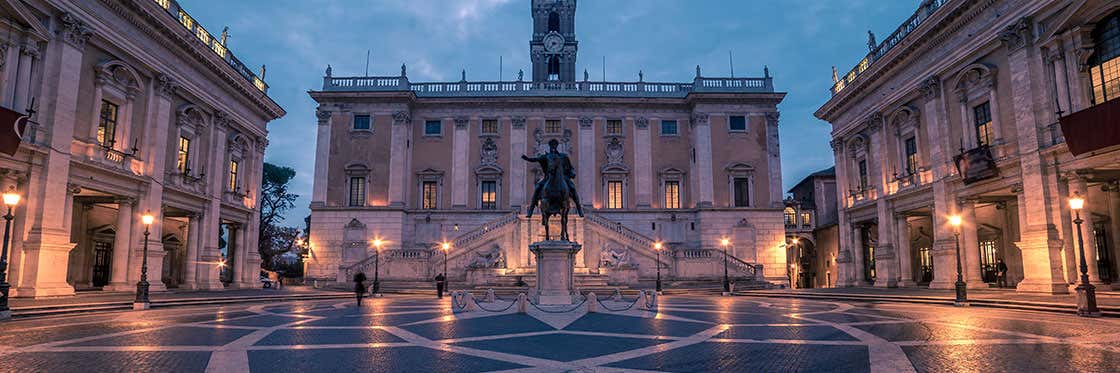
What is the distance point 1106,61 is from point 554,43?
1813 inches

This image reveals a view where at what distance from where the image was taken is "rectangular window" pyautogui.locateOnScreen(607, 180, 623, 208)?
44.0m

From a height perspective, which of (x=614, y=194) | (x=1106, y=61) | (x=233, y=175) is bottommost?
(x=233, y=175)

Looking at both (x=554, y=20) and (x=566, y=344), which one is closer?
(x=566, y=344)

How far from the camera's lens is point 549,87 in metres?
45.7

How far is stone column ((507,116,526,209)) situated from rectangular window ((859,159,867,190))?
1816 cm

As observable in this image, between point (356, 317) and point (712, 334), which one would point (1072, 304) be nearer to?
point (712, 334)

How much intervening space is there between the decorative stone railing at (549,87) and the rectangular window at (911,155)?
15.5m

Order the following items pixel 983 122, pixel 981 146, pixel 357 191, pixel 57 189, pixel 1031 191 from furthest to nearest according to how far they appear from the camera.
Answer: pixel 357 191
pixel 983 122
pixel 981 146
pixel 1031 191
pixel 57 189

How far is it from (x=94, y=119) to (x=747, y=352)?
24274 millimetres

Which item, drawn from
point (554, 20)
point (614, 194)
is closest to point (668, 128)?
point (614, 194)

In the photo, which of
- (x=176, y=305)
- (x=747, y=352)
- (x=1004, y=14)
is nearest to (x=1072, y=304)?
(x=1004, y=14)

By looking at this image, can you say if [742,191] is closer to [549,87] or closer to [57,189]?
[549,87]

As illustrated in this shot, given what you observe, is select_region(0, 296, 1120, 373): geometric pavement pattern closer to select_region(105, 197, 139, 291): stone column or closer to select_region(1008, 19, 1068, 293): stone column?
select_region(1008, 19, 1068, 293): stone column

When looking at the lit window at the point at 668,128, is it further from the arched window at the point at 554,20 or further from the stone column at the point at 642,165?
the arched window at the point at 554,20
